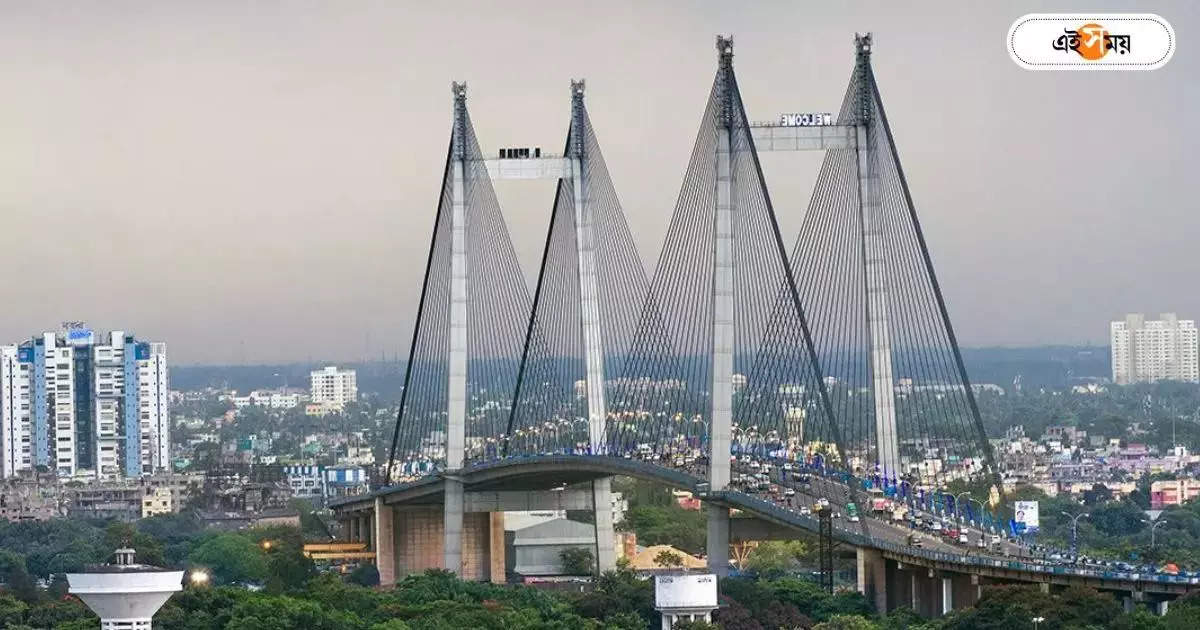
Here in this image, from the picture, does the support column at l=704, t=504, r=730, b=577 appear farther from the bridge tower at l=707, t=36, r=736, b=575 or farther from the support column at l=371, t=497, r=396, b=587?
the support column at l=371, t=497, r=396, b=587

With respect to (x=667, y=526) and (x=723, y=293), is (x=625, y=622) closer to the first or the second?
(x=723, y=293)

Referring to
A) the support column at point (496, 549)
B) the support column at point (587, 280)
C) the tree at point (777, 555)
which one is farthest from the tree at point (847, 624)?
the support column at point (496, 549)

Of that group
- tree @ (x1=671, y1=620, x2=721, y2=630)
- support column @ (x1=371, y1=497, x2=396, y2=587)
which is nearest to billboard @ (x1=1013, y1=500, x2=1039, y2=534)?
tree @ (x1=671, y1=620, x2=721, y2=630)

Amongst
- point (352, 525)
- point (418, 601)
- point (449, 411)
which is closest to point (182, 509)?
point (352, 525)

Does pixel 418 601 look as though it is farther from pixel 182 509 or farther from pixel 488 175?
pixel 182 509

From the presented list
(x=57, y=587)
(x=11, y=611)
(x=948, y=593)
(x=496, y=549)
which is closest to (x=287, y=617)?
(x=11, y=611)

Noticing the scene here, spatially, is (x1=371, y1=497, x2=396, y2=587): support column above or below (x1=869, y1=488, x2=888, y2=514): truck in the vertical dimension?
below
